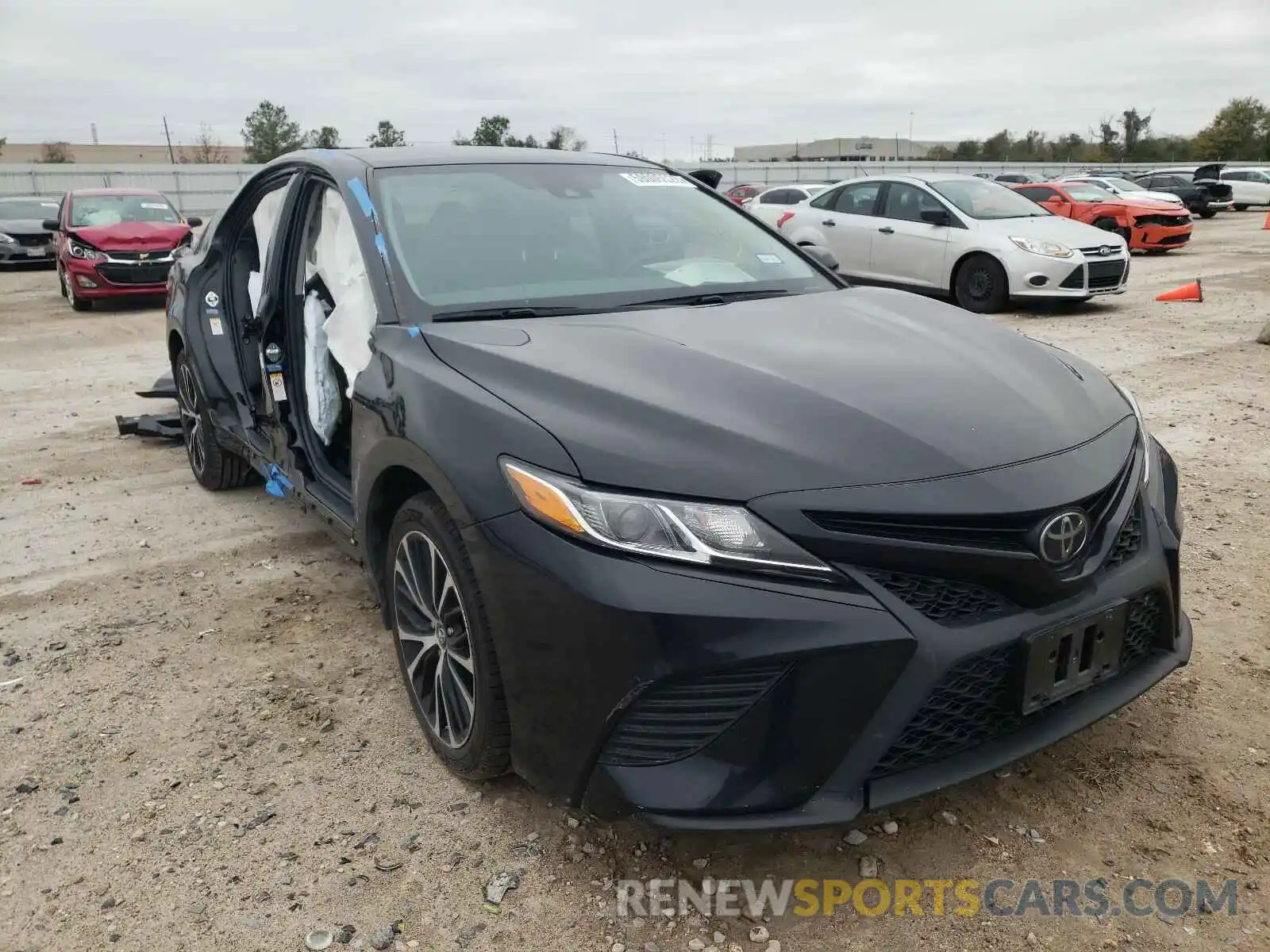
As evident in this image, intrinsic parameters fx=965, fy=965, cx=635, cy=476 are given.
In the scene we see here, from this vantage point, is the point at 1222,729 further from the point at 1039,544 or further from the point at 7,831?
the point at 7,831

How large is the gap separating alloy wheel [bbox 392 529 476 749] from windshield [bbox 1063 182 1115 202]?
1809 centimetres

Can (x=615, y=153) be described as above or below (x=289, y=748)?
above

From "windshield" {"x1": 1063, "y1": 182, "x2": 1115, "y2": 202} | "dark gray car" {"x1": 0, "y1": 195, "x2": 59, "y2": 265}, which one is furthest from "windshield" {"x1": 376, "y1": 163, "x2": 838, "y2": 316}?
"dark gray car" {"x1": 0, "y1": 195, "x2": 59, "y2": 265}

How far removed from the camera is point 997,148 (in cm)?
7456

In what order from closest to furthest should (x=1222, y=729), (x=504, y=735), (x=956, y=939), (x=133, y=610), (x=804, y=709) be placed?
(x=804, y=709) < (x=956, y=939) < (x=504, y=735) < (x=1222, y=729) < (x=133, y=610)

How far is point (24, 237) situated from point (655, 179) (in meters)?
17.7

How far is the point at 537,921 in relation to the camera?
2.05 metres

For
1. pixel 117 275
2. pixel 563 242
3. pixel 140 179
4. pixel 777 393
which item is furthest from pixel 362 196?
pixel 140 179

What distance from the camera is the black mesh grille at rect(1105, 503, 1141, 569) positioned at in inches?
83.0

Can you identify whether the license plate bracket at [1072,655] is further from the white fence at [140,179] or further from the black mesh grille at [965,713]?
the white fence at [140,179]

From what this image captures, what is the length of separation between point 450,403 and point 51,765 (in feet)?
5.12

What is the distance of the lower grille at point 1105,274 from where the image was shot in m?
10.2

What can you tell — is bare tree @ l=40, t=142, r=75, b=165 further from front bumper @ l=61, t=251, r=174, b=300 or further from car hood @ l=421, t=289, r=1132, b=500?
car hood @ l=421, t=289, r=1132, b=500

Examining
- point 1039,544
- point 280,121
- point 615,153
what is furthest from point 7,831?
point 280,121
